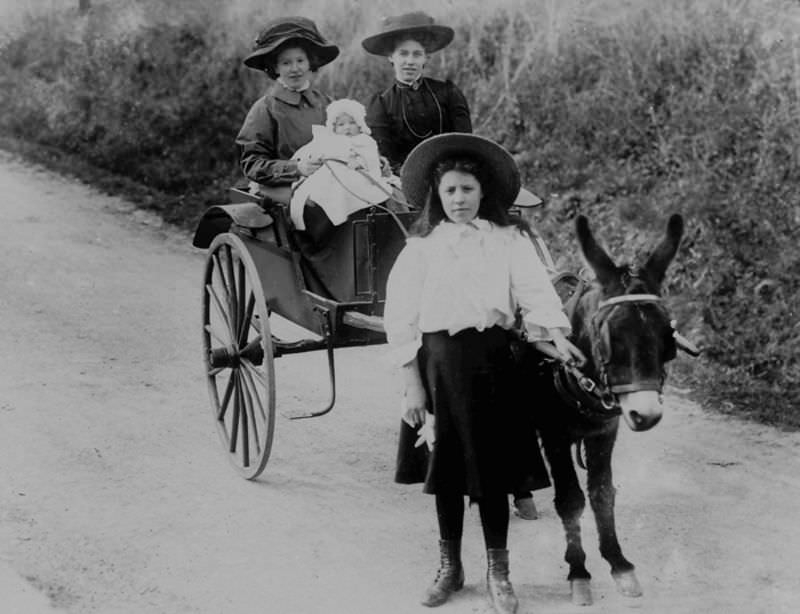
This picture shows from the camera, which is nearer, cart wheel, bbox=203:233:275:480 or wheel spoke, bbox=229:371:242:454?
cart wheel, bbox=203:233:275:480

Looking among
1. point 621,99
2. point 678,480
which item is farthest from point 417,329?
point 621,99

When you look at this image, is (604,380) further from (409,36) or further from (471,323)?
(409,36)

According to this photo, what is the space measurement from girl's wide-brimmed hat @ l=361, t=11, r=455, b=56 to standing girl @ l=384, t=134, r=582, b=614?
176 cm

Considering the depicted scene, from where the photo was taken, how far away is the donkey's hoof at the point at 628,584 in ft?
14.0

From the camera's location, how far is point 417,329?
162 inches

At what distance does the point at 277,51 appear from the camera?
5906 millimetres

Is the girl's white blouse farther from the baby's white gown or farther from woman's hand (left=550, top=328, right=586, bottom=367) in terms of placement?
the baby's white gown

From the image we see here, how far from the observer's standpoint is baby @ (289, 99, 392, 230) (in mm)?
5234

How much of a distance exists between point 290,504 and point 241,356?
36.8 inches

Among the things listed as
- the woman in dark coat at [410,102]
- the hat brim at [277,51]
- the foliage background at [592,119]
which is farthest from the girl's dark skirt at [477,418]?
the foliage background at [592,119]

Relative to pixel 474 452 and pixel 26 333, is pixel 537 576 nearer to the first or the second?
pixel 474 452

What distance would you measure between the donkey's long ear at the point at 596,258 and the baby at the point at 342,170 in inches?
60.0

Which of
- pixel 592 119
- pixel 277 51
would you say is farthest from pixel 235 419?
pixel 592 119

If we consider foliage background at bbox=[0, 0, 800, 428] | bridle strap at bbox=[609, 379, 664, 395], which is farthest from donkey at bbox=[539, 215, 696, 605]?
foliage background at bbox=[0, 0, 800, 428]
